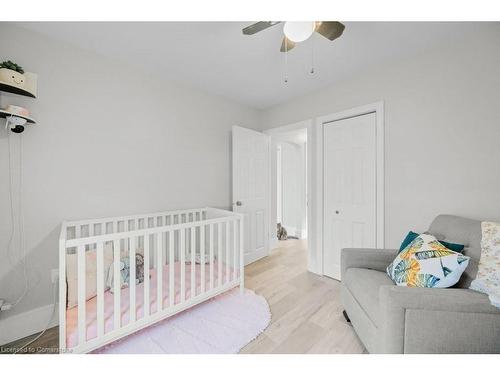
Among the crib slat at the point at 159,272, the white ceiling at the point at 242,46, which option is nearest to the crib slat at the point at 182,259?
the crib slat at the point at 159,272

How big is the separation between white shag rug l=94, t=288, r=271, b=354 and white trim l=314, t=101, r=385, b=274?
1137mm

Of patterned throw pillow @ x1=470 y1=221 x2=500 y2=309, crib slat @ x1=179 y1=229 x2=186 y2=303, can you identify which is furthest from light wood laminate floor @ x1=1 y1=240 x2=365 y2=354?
patterned throw pillow @ x1=470 y1=221 x2=500 y2=309

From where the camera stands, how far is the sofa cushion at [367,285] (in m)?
1.25

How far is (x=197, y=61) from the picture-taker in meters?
1.97

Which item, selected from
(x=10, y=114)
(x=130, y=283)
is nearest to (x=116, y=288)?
(x=130, y=283)

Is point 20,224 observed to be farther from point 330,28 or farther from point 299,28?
point 330,28

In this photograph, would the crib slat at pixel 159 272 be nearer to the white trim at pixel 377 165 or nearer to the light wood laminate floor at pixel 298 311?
the light wood laminate floor at pixel 298 311

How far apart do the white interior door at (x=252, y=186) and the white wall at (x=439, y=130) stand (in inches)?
51.6

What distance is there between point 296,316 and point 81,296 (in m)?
1.54

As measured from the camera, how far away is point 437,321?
1000mm

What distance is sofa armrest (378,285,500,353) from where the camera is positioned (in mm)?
981
